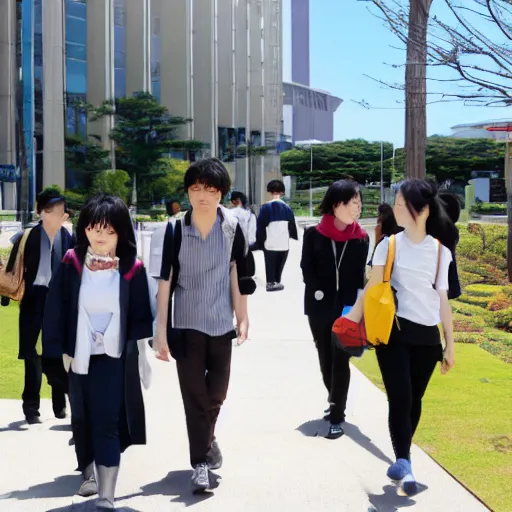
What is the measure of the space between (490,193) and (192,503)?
59.5 m

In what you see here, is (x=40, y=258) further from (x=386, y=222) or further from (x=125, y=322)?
(x=386, y=222)

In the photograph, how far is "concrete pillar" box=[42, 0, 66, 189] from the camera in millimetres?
31578

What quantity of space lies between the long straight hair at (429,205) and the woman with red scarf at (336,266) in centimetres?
109

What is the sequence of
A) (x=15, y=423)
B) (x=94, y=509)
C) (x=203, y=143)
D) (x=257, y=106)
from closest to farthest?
(x=94, y=509) → (x=15, y=423) → (x=203, y=143) → (x=257, y=106)

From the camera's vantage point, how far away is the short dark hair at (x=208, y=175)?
4812 millimetres

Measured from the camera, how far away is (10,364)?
29.5ft

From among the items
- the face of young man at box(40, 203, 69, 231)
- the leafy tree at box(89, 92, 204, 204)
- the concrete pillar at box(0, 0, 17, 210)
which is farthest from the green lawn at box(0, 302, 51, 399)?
the leafy tree at box(89, 92, 204, 204)

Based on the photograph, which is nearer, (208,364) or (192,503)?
(192,503)

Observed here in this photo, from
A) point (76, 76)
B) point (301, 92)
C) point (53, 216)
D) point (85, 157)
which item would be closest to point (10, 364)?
point (53, 216)

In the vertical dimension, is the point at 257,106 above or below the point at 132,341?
above

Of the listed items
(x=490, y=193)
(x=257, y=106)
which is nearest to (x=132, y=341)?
(x=257, y=106)

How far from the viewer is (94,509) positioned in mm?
4363

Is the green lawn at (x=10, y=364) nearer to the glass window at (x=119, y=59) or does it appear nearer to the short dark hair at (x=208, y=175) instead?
the short dark hair at (x=208, y=175)

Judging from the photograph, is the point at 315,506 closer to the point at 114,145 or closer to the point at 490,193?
the point at 114,145
